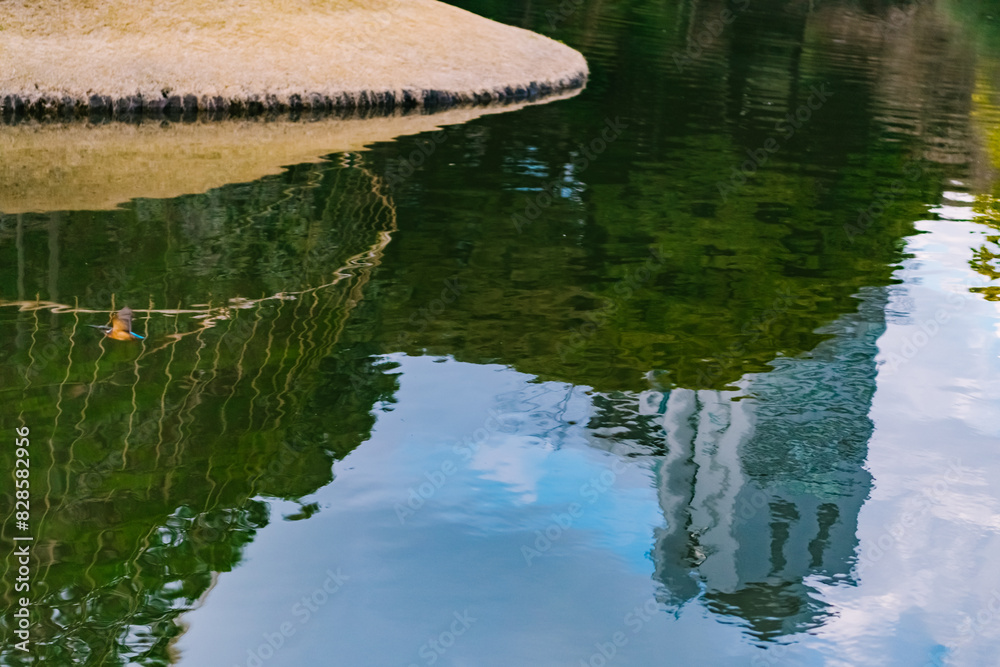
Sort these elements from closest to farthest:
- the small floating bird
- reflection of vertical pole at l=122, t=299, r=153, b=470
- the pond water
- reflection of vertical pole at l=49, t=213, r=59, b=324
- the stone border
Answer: the pond water → reflection of vertical pole at l=122, t=299, r=153, b=470 → the small floating bird → reflection of vertical pole at l=49, t=213, r=59, b=324 → the stone border

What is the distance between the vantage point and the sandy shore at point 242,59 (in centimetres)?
2020

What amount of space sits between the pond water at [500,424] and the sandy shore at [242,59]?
4301 mm

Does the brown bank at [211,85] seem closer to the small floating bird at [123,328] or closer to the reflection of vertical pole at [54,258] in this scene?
the reflection of vertical pole at [54,258]

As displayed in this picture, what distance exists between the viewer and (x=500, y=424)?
377 inches

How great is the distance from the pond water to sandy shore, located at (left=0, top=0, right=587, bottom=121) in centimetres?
430

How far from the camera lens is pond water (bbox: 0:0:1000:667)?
6879mm

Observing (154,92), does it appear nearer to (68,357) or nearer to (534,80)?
(534,80)

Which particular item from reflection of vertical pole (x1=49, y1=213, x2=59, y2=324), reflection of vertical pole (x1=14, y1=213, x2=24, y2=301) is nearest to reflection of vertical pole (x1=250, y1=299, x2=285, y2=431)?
reflection of vertical pole (x1=49, y1=213, x2=59, y2=324)

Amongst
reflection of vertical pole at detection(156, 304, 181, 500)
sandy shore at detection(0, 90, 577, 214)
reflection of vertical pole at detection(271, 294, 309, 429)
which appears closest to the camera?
reflection of vertical pole at detection(156, 304, 181, 500)

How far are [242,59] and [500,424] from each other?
49.9ft

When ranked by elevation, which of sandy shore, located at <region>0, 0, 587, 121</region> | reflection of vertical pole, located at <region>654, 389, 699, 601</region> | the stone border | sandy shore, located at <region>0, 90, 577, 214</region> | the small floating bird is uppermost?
sandy shore, located at <region>0, 0, 587, 121</region>

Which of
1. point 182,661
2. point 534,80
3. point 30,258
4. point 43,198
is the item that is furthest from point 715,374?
point 534,80

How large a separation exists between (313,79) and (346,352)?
13.2 m

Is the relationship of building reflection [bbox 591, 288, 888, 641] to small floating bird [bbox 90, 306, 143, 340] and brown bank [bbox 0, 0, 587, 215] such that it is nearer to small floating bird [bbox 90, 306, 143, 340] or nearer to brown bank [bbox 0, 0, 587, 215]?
small floating bird [bbox 90, 306, 143, 340]
